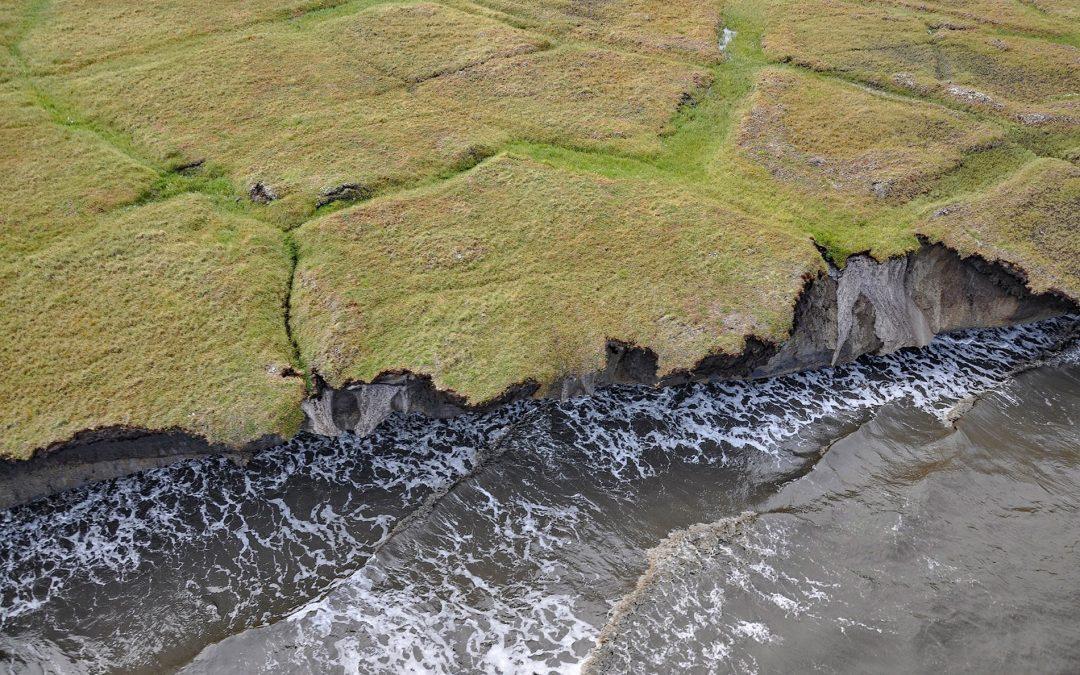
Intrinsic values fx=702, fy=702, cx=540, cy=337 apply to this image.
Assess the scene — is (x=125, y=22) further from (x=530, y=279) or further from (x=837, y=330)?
(x=837, y=330)

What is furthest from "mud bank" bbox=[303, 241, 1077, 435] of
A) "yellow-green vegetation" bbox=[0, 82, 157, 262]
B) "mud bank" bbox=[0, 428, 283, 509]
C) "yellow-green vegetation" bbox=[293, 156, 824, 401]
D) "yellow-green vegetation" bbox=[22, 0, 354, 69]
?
"yellow-green vegetation" bbox=[22, 0, 354, 69]

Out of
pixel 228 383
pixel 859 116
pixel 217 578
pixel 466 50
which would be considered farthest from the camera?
pixel 466 50

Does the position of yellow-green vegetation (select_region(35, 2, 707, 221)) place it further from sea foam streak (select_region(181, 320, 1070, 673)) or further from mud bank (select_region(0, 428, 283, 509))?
sea foam streak (select_region(181, 320, 1070, 673))

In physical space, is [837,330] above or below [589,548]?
above

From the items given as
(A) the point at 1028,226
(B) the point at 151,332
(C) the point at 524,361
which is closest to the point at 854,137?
(A) the point at 1028,226

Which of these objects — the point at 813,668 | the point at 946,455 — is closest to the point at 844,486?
the point at 946,455

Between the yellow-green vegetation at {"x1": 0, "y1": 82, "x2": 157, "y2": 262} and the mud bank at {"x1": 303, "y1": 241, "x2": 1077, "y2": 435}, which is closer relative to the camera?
the mud bank at {"x1": 303, "y1": 241, "x2": 1077, "y2": 435}

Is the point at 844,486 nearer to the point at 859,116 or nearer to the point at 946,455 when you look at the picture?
the point at 946,455
